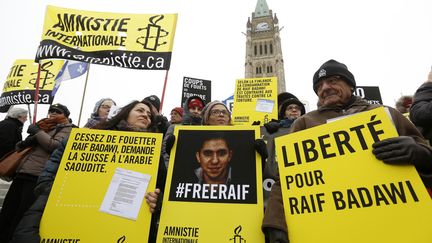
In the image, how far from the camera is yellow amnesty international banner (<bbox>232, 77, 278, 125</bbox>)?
561 cm

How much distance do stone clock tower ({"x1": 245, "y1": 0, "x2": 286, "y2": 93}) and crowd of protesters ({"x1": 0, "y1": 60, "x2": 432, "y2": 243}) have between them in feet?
133

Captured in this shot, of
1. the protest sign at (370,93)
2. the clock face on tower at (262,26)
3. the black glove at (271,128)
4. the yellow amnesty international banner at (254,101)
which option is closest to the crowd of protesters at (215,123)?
the black glove at (271,128)

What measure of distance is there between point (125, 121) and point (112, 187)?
84 centimetres

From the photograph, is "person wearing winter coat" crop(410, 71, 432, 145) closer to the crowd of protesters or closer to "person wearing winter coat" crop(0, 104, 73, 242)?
the crowd of protesters

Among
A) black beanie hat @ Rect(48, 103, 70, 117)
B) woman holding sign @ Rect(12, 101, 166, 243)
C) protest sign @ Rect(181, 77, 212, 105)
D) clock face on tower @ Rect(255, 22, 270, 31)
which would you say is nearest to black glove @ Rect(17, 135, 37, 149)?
black beanie hat @ Rect(48, 103, 70, 117)

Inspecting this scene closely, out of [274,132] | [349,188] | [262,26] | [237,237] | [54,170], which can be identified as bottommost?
[237,237]

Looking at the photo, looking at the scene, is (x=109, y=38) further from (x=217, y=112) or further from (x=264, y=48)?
(x=264, y=48)

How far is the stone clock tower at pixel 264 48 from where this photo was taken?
4595 centimetres

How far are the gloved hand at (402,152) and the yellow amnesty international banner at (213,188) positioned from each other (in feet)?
2.55

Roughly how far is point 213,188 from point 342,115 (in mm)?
1118

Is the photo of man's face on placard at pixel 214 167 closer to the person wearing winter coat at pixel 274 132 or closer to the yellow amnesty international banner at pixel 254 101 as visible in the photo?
the person wearing winter coat at pixel 274 132

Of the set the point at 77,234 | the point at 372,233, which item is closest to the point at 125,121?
the point at 77,234

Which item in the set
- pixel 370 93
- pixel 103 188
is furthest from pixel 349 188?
pixel 370 93

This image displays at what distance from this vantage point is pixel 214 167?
1.92m
